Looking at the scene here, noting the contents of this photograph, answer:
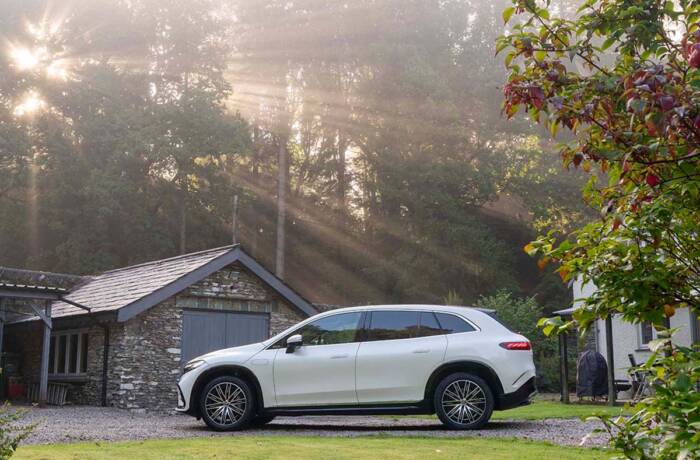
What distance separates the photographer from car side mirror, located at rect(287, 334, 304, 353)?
38.9 feet

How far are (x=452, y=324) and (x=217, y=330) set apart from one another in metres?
8.46

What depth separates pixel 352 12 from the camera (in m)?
42.7

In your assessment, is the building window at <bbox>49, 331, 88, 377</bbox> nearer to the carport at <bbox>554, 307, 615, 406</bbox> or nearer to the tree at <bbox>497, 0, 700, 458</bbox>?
the carport at <bbox>554, 307, 615, 406</bbox>

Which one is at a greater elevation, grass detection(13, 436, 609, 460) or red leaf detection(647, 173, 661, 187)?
red leaf detection(647, 173, 661, 187)

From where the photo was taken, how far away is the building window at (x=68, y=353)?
1920cm

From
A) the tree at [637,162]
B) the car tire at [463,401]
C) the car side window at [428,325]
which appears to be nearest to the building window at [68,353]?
the car side window at [428,325]

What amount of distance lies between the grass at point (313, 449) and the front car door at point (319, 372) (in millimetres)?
1634

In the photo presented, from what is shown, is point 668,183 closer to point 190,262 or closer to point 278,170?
point 190,262

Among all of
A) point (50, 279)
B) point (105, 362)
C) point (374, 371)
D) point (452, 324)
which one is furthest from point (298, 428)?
point (50, 279)

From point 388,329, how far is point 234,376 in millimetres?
2396

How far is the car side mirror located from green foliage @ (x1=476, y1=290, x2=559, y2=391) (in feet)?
52.3

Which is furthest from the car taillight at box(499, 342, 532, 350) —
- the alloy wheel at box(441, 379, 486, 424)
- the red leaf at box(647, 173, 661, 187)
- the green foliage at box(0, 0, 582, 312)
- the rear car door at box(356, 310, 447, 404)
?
the green foliage at box(0, 0, 582, 312)

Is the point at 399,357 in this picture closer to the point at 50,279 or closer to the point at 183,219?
the point at 50,279

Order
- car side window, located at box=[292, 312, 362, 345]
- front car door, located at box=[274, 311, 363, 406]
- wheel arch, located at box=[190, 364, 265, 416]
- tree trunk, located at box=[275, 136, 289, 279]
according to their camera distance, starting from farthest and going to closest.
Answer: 1. tree trunk, located at box=[275, 136, 289, 279]
2. car side window, located at box=[292, 312, 362, 345]
3. wheel arch, located at box=[190, 364, 265, 416]
4. front car door, located at box=[274, 311, 363, 406]
